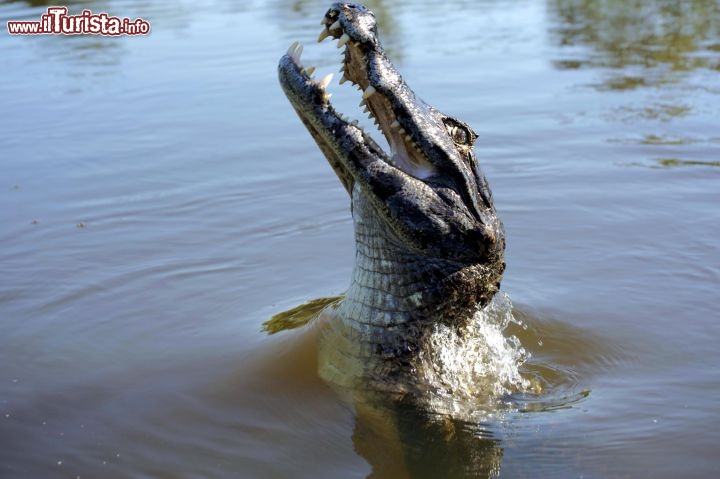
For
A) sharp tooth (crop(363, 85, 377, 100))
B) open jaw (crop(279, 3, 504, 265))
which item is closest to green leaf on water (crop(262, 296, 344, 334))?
open jaw (crop(279, 3, 504, 265))

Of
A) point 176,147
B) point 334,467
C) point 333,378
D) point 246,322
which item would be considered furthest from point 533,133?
point 334,467

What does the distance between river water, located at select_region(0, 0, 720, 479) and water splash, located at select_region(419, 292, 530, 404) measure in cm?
17

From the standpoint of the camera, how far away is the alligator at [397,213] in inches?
151

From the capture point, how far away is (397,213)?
3793 mm

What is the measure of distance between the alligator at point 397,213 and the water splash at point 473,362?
73 millimetres

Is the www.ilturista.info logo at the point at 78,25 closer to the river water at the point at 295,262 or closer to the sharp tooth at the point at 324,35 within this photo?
the river water at the point at 295,262

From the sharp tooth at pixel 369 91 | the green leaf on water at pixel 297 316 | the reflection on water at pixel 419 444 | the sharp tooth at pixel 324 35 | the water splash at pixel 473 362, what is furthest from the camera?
the green leaf on water at pixel 297 316

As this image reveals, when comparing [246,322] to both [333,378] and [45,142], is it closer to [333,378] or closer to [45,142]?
[333,378]

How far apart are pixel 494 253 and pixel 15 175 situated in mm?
4608

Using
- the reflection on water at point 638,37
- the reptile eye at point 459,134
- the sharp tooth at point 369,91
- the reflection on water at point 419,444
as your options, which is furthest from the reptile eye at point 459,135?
the reflection on water at point 638,37

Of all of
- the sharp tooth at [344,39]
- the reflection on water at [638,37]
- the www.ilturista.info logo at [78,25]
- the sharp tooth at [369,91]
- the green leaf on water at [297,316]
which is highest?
the sharp tooth at [344,39]

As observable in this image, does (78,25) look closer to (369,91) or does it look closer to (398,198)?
(369,91)

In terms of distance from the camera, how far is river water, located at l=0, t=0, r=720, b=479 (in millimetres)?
3826

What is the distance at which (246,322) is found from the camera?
4965 millimetres
